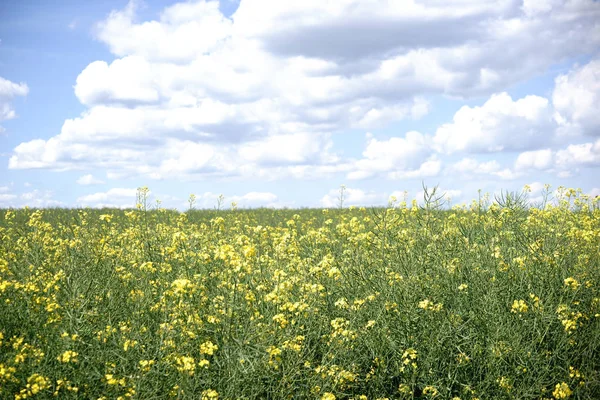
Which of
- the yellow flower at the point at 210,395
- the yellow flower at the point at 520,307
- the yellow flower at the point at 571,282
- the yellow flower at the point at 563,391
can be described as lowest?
the yellow flower at the point at 563,391

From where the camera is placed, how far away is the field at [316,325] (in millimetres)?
4191

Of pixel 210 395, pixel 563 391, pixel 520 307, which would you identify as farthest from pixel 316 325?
pixel 563 391

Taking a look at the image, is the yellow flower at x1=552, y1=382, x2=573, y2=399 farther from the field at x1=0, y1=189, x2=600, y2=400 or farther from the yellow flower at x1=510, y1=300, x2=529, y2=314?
the yellow flower at x1=510, y1=300, x2=529, y2=314

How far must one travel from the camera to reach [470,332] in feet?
16.7

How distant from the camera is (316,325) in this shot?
5.18 meters

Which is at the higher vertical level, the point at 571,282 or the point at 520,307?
the point at 571,282

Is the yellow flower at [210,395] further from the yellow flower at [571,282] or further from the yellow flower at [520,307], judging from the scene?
the yellow flower at [571,282]

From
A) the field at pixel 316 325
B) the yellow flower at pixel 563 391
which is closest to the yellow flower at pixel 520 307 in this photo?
the field at pixel 316 325

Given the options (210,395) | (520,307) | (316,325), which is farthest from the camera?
(316,325)

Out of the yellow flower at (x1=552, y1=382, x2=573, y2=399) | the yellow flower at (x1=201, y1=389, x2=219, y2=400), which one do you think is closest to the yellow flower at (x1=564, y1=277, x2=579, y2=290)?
the yellow flower at (x1=552, y1=382, x2=573, y2=399)

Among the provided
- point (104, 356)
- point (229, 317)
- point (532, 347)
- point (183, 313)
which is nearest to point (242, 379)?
point (229, 317)

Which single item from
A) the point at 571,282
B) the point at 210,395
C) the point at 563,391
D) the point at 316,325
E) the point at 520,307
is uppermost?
the point at 571,282

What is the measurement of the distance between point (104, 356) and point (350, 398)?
224cm

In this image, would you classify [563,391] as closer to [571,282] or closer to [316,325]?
[571,282]
